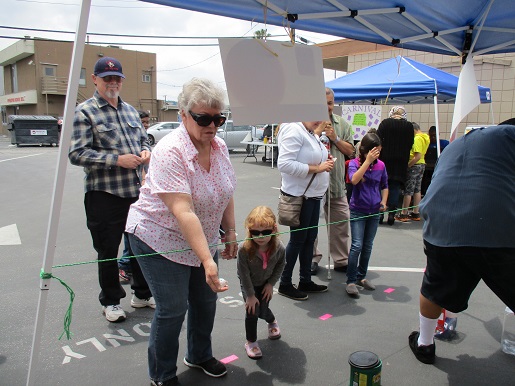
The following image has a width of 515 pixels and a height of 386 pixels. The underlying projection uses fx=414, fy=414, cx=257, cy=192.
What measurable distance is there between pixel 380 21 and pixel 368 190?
4.89 feet

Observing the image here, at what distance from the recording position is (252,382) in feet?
8.31

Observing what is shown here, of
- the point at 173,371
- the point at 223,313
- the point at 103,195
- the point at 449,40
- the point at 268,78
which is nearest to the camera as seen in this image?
the point at 268,78

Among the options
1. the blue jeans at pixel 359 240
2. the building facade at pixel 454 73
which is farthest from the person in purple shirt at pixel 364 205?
the building facade at pixel 454 73

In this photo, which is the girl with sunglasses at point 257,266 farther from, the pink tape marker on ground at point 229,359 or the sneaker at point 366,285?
the sneaker at point 366,285

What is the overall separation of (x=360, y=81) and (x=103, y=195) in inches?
223

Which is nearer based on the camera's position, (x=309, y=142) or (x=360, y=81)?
(x=309, y=142)

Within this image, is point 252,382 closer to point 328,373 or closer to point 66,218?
point 328,373

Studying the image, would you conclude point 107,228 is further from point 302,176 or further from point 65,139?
point 302,176

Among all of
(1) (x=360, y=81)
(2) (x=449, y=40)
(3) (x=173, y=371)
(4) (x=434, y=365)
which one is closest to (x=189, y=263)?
(3) (x=173, y=371)

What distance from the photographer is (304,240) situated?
368 centimetres

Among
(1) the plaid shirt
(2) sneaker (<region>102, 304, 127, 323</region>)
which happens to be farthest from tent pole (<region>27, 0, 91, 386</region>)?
(2) sneaker (<region>102, 304, 127, 323</region>)

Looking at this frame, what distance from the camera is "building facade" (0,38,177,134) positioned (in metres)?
35.9

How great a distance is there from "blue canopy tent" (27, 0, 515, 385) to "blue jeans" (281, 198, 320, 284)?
1.47 metres

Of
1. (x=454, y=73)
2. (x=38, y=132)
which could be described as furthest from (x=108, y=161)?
(x=38, y=132)
